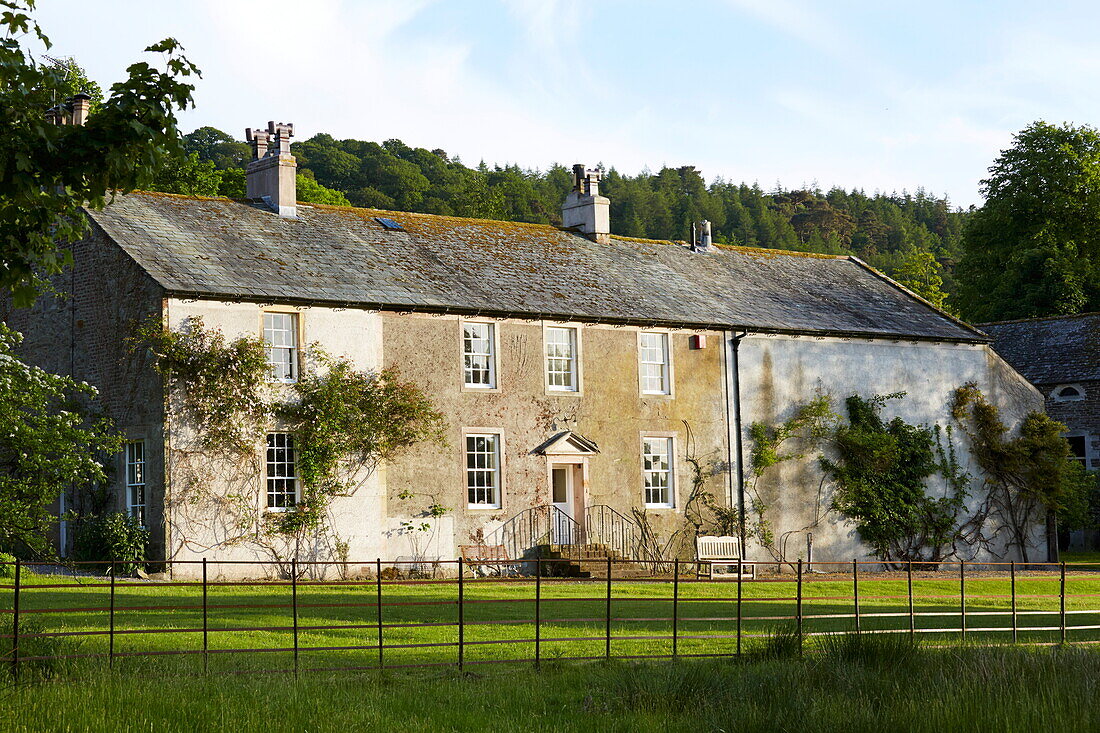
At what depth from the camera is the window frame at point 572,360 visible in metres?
29.6

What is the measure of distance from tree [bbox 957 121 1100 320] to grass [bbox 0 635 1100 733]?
128 ft

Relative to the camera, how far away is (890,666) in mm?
14141

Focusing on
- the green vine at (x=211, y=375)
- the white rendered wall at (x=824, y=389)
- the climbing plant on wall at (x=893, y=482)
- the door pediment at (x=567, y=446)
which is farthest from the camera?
the climbing plant on wall at (x=893, y=482)

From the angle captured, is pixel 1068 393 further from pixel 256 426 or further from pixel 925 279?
pixel 925 279

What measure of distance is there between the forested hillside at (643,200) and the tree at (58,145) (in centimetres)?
3351

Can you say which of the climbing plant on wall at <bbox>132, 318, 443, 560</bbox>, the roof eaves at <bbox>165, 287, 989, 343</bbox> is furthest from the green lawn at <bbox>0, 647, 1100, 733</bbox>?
the roof eaves at <bbox>165, 287, 989, 343</bbox>

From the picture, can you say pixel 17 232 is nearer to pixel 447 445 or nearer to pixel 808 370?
pixel 447 445

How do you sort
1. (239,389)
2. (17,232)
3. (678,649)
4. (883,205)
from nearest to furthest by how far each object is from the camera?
(17,232) → (678,649) → (239,389) → (883,205)

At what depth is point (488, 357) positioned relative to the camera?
28984mm

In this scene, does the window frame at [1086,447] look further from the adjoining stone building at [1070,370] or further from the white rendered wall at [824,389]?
the white rendered wall at [824,389]

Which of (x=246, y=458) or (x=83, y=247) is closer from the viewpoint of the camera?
(x=246, y=458)

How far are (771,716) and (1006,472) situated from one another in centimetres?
2670

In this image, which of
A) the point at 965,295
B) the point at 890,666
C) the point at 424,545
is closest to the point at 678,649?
the point at 890,666

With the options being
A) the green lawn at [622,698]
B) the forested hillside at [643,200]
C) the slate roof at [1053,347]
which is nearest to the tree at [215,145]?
the forested hillside at [643,200]
